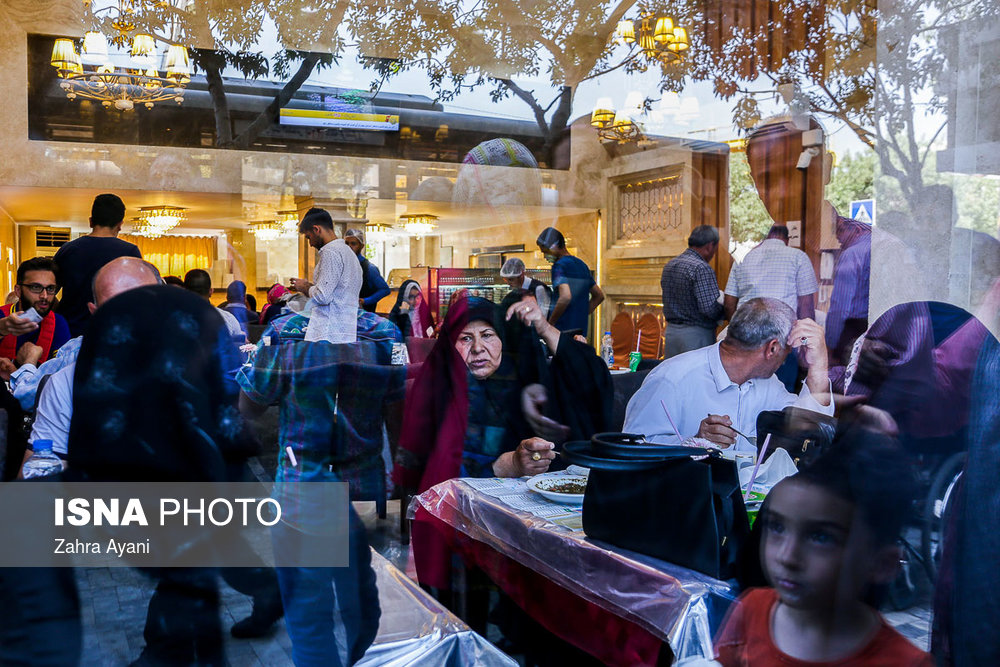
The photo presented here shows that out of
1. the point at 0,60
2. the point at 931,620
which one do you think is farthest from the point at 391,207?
the point at 931,620

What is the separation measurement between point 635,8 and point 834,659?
20.0 feet

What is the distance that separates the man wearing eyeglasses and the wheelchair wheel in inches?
75.6

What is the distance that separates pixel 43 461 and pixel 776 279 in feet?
12.7

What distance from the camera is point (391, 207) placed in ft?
19.3

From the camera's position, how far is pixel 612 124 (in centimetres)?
685

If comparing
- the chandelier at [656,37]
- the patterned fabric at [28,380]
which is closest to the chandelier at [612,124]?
the chandelier at [656,37]

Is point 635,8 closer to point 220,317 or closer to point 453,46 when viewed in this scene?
point 453,46

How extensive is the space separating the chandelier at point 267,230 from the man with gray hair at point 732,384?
3260 mm

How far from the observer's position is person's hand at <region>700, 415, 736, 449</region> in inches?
76.7

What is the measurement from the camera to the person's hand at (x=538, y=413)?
2.16m

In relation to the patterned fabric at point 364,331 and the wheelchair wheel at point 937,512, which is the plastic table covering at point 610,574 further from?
the patterned fabric at point 364,331

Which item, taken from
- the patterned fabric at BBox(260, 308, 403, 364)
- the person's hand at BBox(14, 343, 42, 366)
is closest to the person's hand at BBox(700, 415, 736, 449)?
the patterned fabric at BBox(260, 308, 403, 364)

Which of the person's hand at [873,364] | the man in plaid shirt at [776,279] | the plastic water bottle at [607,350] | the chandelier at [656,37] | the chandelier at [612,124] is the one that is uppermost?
the chandelier at [656,37]

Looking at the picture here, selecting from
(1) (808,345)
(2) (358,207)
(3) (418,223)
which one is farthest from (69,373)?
(2) (358,207)
